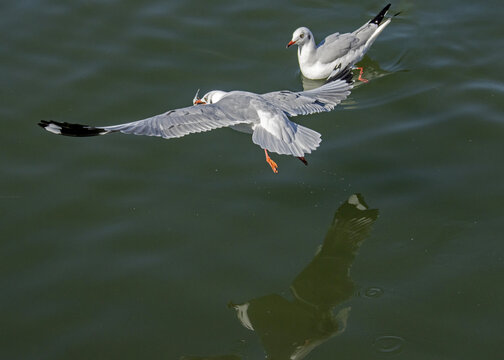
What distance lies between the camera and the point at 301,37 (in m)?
7.72

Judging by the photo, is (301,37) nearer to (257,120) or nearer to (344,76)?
(344,76)

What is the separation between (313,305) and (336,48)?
360 cm

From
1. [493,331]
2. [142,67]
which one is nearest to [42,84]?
[142,67]

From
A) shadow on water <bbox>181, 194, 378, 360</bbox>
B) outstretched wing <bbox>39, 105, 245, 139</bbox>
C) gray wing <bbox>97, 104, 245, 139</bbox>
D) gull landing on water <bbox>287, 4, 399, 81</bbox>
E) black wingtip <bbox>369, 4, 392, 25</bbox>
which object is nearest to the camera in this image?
shadow on water <bbox>181, 194, 378, 360</bbox>

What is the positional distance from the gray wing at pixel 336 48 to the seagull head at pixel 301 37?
17 centimetres

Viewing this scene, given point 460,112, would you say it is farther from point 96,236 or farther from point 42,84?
point 42,84

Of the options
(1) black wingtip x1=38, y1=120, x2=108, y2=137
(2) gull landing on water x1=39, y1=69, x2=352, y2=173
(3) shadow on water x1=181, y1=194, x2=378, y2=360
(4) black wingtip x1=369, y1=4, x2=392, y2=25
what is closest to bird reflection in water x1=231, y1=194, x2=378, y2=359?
(3) shadow on water x1=181, y1=194, x2=378, y2=360

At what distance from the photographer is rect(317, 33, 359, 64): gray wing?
302 inches

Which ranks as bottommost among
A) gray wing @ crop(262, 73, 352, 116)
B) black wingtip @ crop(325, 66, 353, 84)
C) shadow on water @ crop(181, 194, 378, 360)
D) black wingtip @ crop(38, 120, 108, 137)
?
shadow on water @ crop(181, 194, 378, 360)

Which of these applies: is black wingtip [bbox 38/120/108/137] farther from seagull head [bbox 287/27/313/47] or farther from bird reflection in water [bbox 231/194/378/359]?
seagull head [bbox 287/27/313/47]

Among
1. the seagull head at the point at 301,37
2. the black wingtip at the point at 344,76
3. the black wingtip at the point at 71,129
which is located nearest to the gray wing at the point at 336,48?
the seagull head at the point at 301,37

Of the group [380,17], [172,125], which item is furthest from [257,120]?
[380,17]

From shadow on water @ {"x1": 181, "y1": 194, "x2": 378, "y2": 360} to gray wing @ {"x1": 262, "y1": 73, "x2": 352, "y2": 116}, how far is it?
101 centimetres

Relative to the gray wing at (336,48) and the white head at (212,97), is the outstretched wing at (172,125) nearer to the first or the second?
the white head at (212,97)
